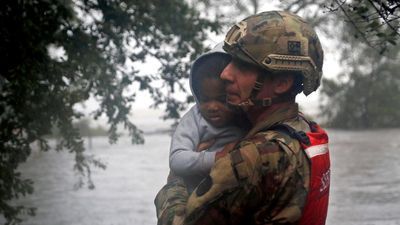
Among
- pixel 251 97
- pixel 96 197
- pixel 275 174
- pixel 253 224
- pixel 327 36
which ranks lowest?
pixel 96 197

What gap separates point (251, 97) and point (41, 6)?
2.63 metres

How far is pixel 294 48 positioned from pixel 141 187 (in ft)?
28.8

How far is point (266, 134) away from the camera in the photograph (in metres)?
1.81

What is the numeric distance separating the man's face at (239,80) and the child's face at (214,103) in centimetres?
27

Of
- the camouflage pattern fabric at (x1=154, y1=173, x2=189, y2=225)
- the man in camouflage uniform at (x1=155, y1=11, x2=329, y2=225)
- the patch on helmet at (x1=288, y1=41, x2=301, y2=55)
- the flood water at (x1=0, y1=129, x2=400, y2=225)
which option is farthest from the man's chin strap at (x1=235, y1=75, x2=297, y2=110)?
the flood water at (x1=0, y1=129, x2=400, y2=225)

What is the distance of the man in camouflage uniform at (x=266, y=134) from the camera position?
Result: 1.73 meters

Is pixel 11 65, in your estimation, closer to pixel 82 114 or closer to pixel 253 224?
pixel 82 114


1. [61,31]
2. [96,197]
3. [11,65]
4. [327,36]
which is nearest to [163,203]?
[11,65]

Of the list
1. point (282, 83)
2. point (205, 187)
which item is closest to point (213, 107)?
point (282, 83)

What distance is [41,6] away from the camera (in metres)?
3.99

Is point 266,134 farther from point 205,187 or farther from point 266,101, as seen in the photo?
point 205,187

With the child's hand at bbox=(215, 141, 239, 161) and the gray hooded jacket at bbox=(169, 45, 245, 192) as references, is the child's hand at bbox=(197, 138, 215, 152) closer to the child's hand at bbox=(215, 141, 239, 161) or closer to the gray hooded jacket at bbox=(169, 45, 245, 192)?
the gray hooded jacket at bbox=(169, 45, 245, 192)

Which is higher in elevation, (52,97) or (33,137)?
(52,97)

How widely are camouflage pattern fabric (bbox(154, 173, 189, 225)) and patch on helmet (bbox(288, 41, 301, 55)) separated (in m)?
0.73
